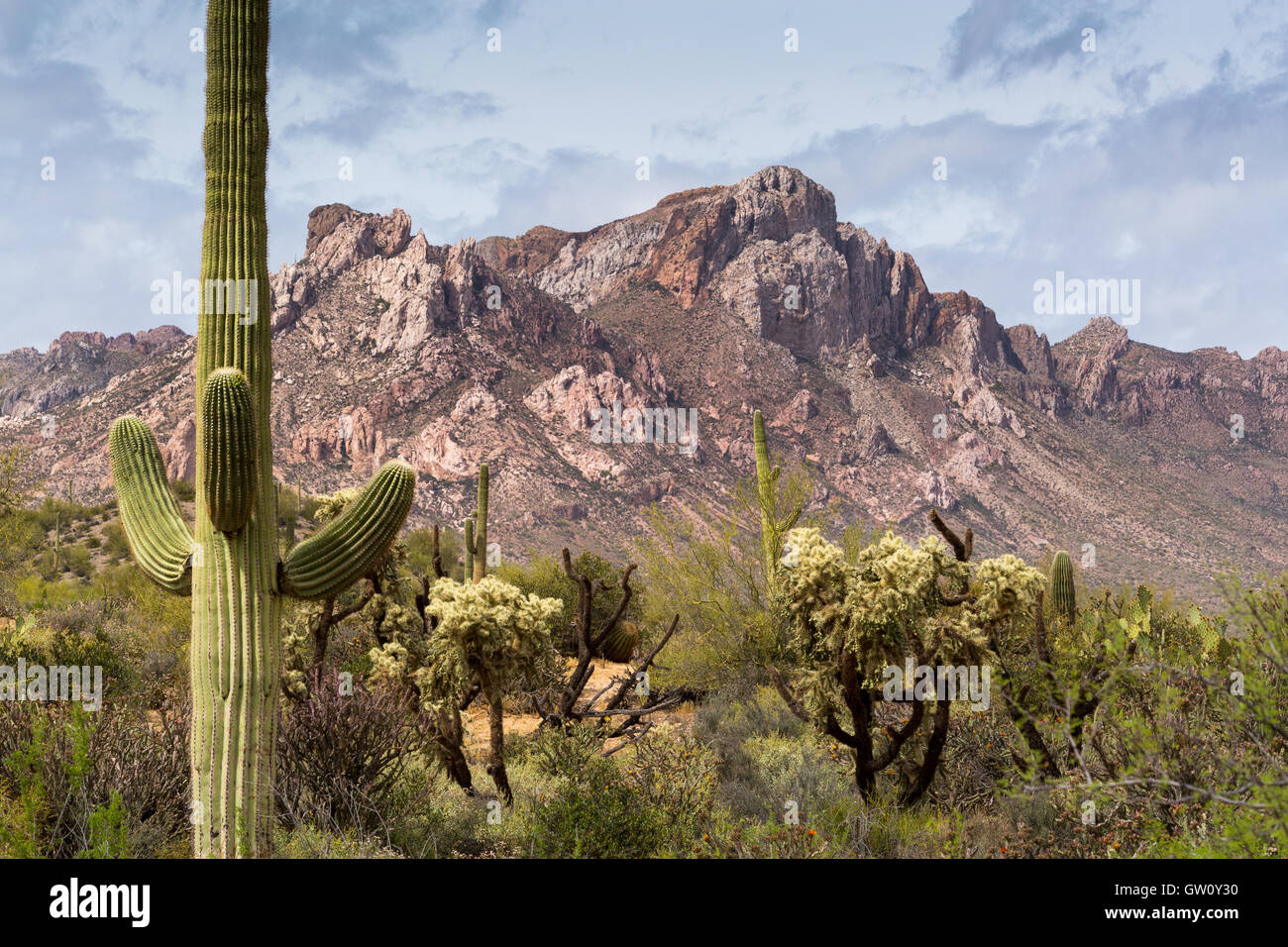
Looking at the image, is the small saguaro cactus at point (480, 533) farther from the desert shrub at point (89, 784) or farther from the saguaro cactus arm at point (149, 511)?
the saguaro cactus arm at point (149, 511)

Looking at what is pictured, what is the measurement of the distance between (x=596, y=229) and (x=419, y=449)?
67.0m

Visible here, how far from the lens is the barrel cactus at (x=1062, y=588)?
34.4 feet

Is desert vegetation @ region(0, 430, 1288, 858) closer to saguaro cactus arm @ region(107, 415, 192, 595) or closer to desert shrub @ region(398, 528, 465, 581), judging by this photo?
saguaro cactus arm @ region(107, 415, 192, 595)

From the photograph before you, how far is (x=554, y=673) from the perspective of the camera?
479 inches

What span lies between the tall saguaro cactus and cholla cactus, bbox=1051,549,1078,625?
28.1 feet

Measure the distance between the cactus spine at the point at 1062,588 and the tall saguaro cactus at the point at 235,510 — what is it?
28.1 feet

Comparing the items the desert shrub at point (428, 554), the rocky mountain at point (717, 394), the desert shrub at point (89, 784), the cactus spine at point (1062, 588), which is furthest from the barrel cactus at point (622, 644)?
the rocky mountain at point (717, 394)

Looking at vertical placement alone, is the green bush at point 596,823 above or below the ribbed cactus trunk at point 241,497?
below

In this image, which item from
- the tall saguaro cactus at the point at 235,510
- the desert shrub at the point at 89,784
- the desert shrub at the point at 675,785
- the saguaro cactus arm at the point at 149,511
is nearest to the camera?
the tall saguaro cactus at the point at 235,510

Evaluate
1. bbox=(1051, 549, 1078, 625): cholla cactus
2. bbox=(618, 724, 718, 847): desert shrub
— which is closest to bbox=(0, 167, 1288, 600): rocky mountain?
bbox=(1051, 549, 1078, 625): cholla cactus

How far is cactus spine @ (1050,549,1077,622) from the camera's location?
10.5 m

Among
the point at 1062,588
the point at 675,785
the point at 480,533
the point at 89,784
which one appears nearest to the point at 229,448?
the point at 89,784

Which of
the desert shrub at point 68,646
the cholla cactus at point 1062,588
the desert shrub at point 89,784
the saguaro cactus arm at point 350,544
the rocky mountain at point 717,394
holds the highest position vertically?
the rocky mountain at point 717,394

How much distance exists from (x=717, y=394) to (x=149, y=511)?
69526 millimetres
